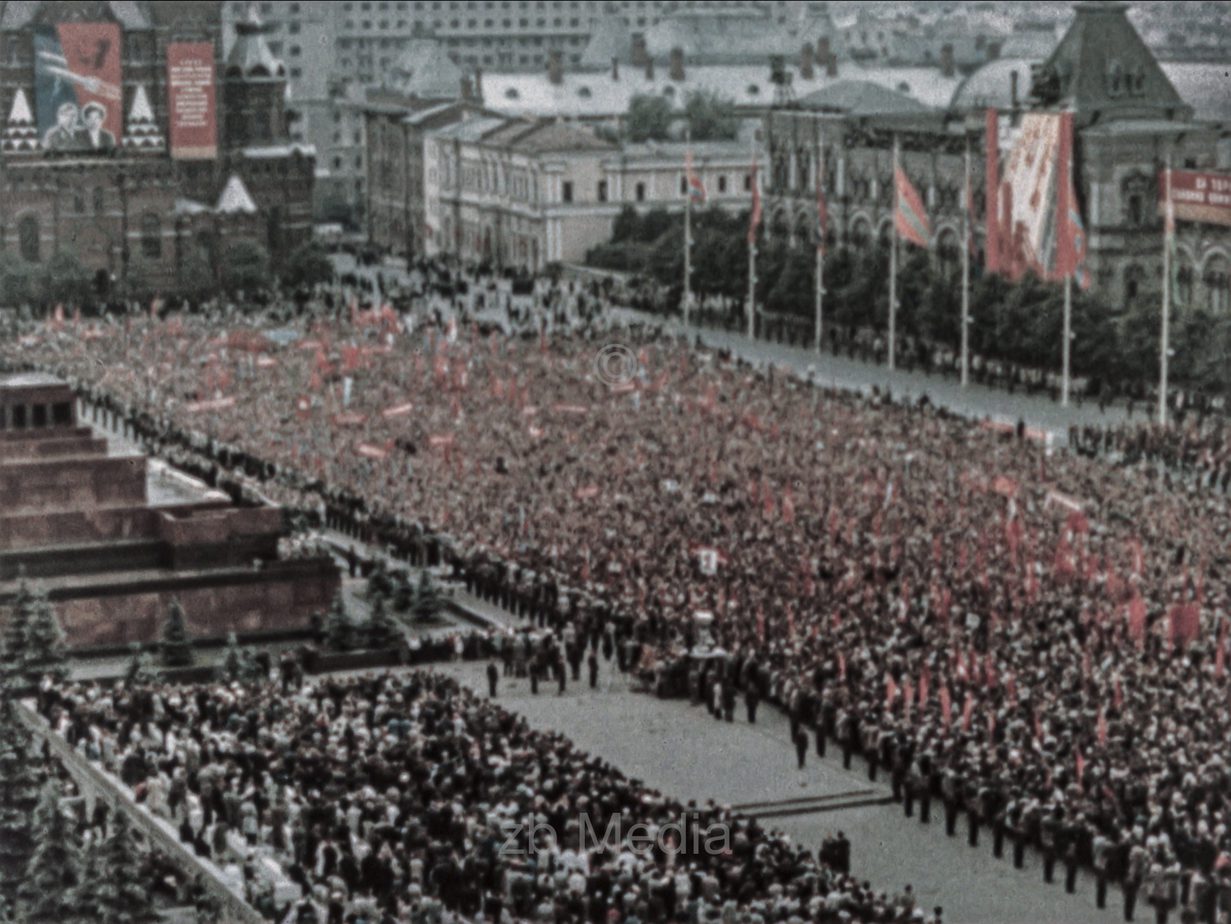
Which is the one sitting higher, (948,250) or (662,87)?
(662,87)

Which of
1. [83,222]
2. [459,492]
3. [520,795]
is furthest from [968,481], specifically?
[83,222]

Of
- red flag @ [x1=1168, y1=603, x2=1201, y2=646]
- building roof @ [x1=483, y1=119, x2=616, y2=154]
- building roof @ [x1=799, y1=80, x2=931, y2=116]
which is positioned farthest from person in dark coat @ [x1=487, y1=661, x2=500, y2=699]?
building roof @ [x1=483, y1=119, x2=616, y2=154]

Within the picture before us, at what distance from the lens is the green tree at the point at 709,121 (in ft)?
456

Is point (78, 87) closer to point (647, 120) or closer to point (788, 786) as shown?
point (647, 120)

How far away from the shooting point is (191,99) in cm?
11562

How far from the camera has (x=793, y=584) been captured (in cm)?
4628

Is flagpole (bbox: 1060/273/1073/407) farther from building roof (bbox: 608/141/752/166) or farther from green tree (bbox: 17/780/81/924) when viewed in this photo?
green tree (bbox: 17/780/81/924)

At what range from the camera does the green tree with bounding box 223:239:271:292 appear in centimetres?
11156

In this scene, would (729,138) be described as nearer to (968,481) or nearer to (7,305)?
(7,305)

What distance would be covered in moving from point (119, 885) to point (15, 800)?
278cm

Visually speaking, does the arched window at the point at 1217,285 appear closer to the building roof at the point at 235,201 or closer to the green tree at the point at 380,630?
the green tree at the point at 380,630

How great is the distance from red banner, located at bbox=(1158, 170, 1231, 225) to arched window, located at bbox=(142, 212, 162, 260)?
5182 cm

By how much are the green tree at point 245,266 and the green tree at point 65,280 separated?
6.30 meters

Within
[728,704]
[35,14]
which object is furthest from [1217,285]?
[35,14]
